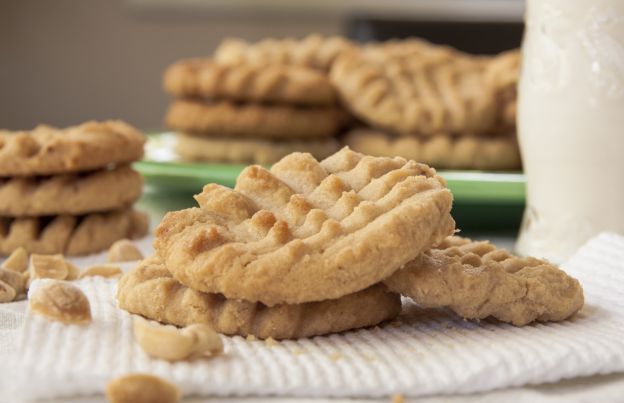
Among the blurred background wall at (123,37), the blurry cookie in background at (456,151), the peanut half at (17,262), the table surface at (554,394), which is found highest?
the table surface at (554,394)

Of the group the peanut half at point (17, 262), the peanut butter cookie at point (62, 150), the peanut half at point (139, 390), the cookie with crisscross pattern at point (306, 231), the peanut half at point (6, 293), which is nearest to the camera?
the peanut half at point (139, 390)

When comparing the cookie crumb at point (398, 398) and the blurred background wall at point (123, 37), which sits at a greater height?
the cookie crumb at point (398, 398)

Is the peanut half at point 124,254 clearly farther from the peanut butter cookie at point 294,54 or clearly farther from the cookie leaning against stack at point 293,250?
the peanut butter cookie at point 294,54

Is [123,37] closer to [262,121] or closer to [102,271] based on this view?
[262,121]

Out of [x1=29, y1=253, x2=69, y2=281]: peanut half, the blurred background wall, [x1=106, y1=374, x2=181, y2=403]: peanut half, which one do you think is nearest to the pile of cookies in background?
[x1=29, y1=253, x2=69, y2=281]: peanut half

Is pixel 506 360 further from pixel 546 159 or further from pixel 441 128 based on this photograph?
pixel 441 128

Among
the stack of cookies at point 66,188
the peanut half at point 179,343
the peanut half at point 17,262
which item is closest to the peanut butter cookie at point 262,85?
the stack of cookies at point 66,188

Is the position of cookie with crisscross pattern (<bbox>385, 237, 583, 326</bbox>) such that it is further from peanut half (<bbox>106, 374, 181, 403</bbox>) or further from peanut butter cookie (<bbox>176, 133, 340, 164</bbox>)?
peanut butter cookie (<bbox>176, 133, 340, 164</bbox>)
